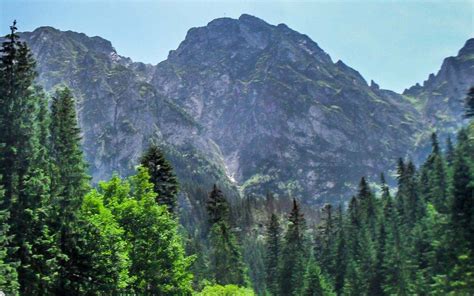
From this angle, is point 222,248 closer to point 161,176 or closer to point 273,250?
point 161,176

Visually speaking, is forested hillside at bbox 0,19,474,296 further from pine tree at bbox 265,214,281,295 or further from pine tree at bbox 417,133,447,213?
pine tree at bbox 265,214,281,295

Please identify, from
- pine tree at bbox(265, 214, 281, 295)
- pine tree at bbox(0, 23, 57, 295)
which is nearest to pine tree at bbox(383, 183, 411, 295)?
pine tree at bbox(265, 214, 281, 295)

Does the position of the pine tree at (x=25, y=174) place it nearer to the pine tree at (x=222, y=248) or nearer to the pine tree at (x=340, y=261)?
the pine tree at (x=222, y=248)

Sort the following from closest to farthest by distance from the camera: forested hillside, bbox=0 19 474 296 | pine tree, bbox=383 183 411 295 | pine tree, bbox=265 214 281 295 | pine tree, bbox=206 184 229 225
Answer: forested hillside, bbox=0 19 474 296 < pine tree, bbox=206 184 229 225 < pine tree, bbox=383 183 411 295 < pine tree, bbox=265 214 281 295

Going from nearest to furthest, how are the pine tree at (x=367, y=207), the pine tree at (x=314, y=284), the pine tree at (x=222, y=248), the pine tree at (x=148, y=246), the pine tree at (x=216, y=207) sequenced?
the pine tree at (x=148, y=246)
the pine tree at (x=222, y=248)
the pine tree at (x=314, y=284)
the pine tree at (x=216, y=207)
the pine tree at (x=367, y=207)

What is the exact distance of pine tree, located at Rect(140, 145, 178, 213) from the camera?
43.7 m

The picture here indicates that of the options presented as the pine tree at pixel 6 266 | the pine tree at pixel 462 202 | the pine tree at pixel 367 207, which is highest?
the pine tree at pixel 367 207

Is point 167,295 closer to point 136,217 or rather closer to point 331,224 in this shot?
point 136,217

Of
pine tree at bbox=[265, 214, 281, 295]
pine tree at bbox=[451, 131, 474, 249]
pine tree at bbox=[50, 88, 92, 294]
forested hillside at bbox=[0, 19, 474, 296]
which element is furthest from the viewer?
pine tree at bbox=[265, 214, 281, 295]

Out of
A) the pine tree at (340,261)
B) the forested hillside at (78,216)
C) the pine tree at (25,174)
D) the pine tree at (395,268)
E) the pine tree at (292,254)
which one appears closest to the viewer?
the pine tree at (25,174)

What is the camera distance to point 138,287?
34.7 m

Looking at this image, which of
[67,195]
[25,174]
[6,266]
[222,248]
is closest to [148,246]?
[67,195]

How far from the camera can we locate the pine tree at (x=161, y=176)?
43.7 m

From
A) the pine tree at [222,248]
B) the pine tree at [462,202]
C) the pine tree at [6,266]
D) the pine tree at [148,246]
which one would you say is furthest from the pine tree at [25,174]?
the pine tree at [462,202]
